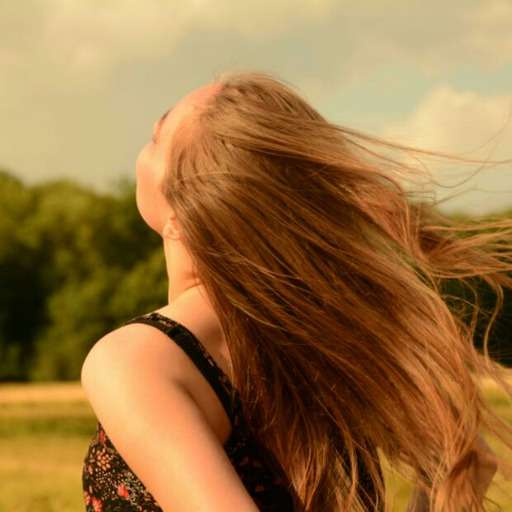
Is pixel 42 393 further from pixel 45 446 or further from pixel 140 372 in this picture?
pixel 140 372

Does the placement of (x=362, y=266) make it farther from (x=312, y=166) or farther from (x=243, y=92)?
(x=243, y=92)

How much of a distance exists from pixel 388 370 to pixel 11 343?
1009cm

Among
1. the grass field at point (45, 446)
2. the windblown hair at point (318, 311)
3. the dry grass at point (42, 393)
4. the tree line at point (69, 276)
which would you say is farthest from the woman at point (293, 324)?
the dry grass at point (42, 393)

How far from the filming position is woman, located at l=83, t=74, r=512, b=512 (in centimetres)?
203

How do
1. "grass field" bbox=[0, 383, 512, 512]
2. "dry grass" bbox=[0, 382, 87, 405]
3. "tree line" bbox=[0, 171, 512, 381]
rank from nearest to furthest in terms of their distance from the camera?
"grass field" bbox=[0, 383, 512, 512], "dry grass" bbox=[0, 382, 87, 405], "tree line" bbox=[0, 171, 512, 381]

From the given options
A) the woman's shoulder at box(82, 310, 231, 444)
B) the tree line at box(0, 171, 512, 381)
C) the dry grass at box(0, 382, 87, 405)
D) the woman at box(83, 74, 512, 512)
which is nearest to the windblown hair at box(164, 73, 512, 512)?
the woman at box(83, 74, 512, 512)

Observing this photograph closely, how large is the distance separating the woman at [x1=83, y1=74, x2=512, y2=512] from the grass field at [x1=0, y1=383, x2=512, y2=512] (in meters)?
3.39

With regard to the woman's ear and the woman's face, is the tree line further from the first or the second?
the woman's ear

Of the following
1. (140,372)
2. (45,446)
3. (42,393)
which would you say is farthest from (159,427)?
(42,393)

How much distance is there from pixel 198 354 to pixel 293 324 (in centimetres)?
30

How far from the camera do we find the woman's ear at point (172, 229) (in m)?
2.15

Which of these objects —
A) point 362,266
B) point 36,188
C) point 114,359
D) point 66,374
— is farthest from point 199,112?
point 36,188

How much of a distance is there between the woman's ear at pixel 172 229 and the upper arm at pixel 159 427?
343 mm

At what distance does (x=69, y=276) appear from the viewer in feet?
40.2
